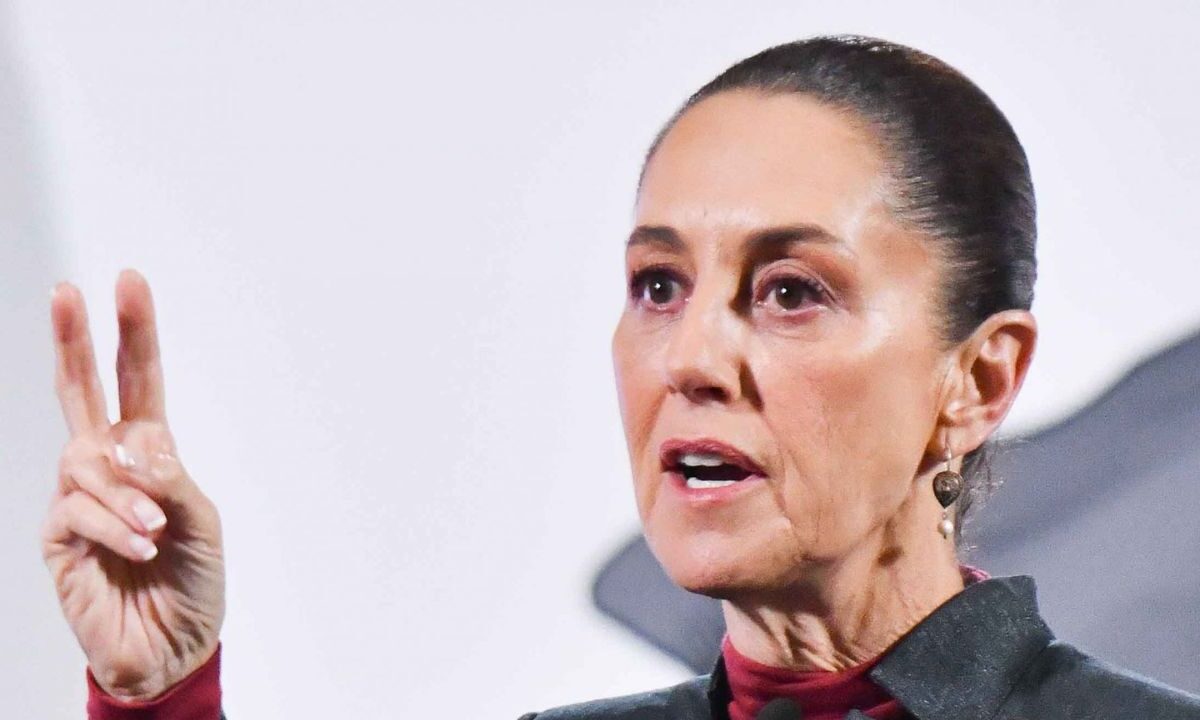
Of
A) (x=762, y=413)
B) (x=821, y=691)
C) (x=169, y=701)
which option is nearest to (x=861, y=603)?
(x=821, y=691)

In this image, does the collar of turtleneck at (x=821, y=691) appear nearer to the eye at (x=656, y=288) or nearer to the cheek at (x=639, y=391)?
the cheek at (x=639, y=391)

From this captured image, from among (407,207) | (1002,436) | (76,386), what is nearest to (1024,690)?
(1002,436)

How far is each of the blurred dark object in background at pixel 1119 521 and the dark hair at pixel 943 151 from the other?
1.31ft

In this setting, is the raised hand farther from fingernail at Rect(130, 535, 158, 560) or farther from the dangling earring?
the dangling earring

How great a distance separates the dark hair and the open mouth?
0.59 ft

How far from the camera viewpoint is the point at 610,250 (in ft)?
5.97

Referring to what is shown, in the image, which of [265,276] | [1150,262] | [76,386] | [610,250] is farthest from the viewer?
[265,276]

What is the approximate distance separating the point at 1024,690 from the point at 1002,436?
0.47m

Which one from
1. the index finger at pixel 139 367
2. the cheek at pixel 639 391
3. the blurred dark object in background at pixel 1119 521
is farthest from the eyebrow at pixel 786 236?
the blurred dark object in background at pixel 1119 521

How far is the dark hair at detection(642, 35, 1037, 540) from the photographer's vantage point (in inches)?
47.4

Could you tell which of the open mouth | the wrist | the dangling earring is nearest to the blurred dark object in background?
the dangling earring

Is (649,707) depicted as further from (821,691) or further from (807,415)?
(807,415)

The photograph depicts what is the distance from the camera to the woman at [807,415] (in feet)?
3.79

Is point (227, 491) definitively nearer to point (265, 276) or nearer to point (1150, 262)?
point (265, 276)
